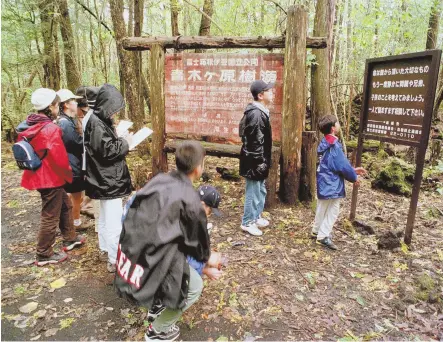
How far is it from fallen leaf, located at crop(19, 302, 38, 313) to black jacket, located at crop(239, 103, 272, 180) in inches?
123

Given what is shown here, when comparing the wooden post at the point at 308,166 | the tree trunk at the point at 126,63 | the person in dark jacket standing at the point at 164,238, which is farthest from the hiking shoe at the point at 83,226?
the tree trunk at the point at 126,63

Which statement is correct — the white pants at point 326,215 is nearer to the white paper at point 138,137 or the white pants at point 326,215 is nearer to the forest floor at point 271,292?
the forest floor at point 271,292

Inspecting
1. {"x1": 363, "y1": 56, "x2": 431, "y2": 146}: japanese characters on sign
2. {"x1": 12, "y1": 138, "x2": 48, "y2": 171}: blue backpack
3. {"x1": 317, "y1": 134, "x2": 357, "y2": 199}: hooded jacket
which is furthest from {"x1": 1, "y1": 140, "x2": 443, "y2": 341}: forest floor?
{"x1": 363, "y1": 56, "x2": 431, "y2": 146}: japanese characters on sign

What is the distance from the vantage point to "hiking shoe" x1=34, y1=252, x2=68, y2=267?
4.23 metres

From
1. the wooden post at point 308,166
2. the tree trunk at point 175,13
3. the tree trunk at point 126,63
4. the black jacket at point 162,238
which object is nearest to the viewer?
the black jacket at point 162,238

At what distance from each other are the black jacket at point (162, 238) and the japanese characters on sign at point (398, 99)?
11.7ft

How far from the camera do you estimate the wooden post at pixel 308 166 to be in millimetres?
5797

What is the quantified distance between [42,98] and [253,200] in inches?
125

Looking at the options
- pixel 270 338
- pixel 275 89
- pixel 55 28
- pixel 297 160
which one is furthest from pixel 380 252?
pixel 55 28

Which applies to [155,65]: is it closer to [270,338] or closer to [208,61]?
[208,61]

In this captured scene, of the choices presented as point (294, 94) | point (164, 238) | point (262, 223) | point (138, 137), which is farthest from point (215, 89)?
point (164, 238)

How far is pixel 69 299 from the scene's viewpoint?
359cm

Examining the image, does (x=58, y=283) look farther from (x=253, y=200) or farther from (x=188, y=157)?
(x=253, y=200)

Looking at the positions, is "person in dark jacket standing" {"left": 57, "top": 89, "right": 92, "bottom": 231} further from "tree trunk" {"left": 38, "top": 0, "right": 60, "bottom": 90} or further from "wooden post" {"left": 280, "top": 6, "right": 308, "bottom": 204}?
"tree trunk" {"left": 38, "top": 0, "right": 60, "bottom": 90}
